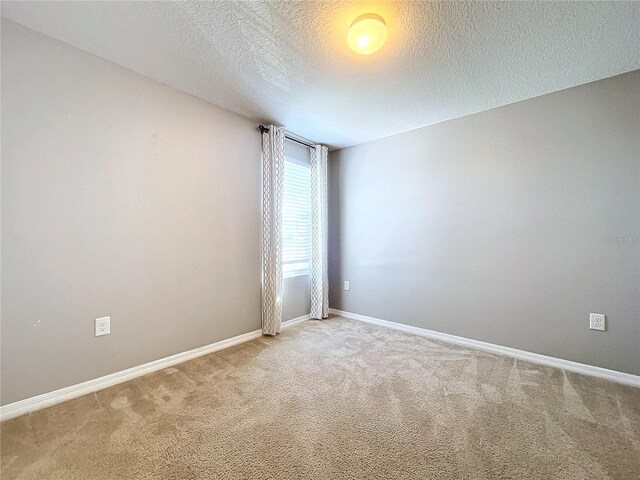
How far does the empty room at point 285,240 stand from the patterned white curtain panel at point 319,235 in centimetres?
46

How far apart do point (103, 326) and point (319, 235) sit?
2373 mm

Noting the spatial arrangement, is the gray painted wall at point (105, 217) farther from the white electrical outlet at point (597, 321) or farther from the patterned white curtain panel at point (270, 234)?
the white electrical outlet at point (597, 321)

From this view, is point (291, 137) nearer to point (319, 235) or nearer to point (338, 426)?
point (319, 235)

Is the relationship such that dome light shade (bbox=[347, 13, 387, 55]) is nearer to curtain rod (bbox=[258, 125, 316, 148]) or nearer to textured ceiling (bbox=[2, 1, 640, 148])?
textured ceiling (bbox=[2, 1, 640, 148])

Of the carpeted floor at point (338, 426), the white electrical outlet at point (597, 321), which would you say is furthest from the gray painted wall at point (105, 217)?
the white electrical outlet at point (597, 321)

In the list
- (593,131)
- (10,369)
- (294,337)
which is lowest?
(294,337)

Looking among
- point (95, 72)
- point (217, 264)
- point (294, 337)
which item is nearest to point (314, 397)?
point (294, 337)

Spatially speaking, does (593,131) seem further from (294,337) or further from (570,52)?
(294,337)

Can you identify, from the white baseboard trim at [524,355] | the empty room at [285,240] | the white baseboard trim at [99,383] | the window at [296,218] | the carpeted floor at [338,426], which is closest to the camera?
the carpeted floor at [338,426]

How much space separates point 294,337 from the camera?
294 cm

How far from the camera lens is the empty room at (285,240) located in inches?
57.5

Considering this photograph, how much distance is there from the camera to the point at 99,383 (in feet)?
6.27

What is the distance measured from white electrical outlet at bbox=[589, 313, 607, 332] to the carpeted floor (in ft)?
1.34

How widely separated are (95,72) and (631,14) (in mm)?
3375
